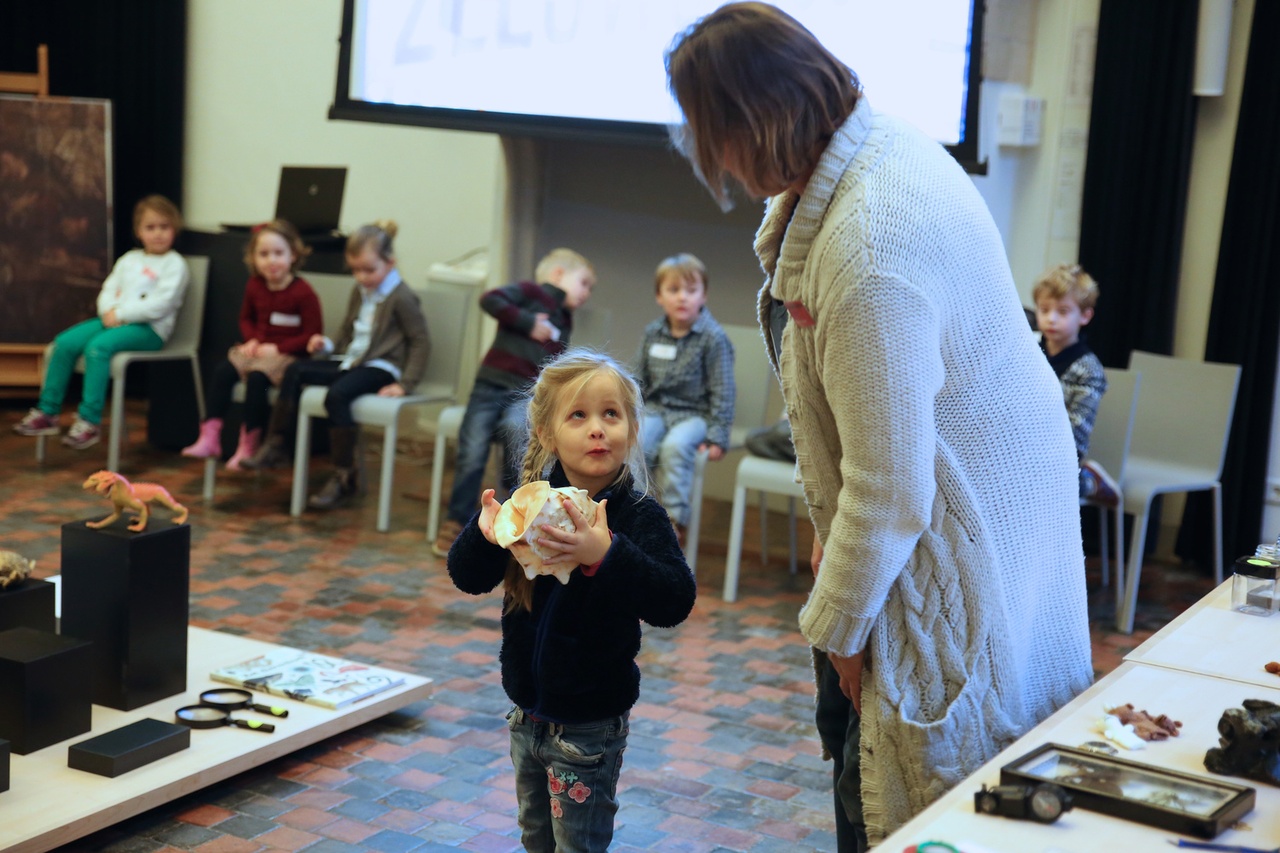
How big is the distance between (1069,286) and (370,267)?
293cm

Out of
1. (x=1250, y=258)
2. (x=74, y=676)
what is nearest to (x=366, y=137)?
(x=1250, y=258)

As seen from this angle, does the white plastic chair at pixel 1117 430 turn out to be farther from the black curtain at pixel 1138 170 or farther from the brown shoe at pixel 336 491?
the brown shoe at pixel 336 491

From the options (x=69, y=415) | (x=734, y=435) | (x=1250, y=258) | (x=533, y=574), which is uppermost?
(x=1250, y=258)

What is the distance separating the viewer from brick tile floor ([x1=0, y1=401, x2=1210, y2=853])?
2.93 m

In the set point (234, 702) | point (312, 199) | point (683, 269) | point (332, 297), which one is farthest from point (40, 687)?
point (312, 199)

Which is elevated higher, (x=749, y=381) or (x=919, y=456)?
(x=919, y=456)

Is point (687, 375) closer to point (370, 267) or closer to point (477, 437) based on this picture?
point (477, 437)

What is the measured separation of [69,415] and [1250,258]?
6241 millimetres

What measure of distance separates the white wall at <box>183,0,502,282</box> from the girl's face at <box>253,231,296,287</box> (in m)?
1.27

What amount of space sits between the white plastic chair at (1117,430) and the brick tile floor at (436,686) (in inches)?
15.4

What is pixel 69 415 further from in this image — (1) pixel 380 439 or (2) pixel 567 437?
(2) pixel 567 437

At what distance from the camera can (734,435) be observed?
17.6ft

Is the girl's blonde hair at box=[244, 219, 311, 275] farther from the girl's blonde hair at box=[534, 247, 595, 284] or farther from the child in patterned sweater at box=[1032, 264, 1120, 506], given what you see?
the child in patterned sweater at box=[1032, 264, 1120, 506]

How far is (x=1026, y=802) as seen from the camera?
1396mm
